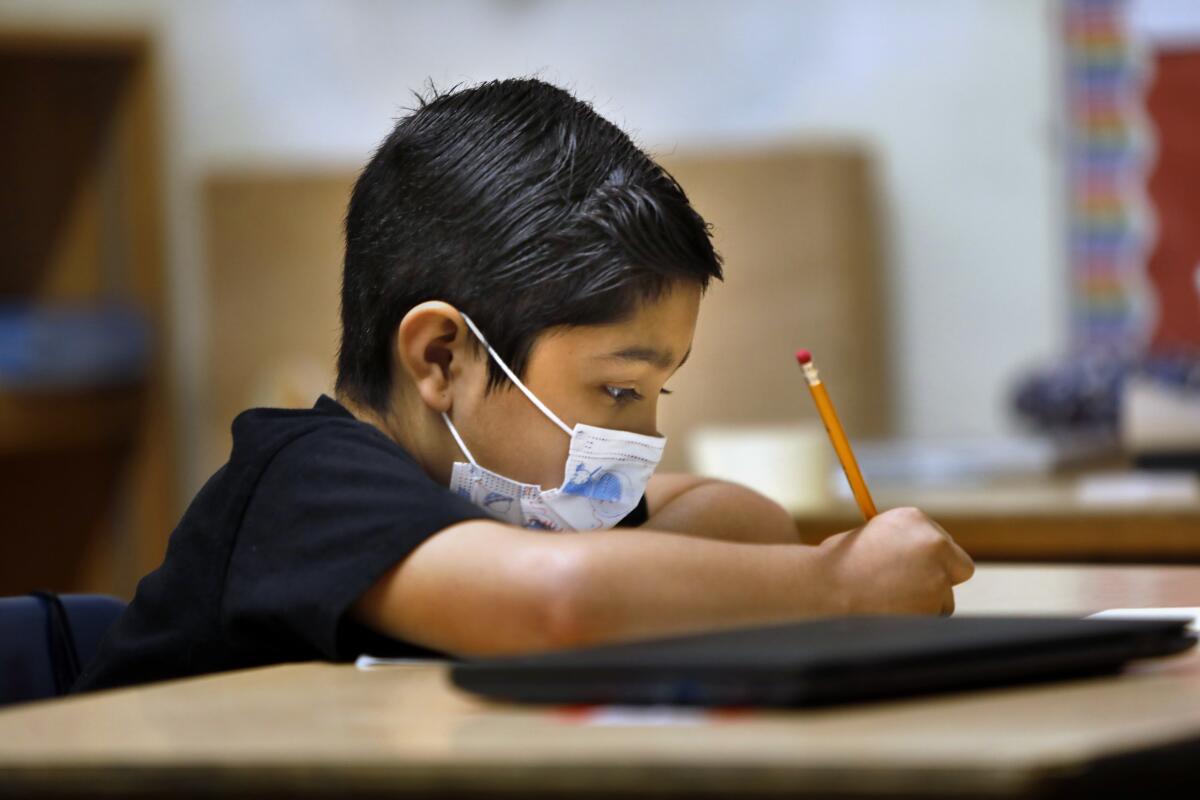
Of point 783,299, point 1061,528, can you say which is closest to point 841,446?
point 1061,528

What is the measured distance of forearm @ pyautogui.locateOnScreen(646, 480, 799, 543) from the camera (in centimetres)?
120

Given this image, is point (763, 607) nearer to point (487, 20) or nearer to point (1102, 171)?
point (1102, 171)

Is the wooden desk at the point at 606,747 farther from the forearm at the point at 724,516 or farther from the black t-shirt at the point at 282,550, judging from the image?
the forearm at the point at 724,516

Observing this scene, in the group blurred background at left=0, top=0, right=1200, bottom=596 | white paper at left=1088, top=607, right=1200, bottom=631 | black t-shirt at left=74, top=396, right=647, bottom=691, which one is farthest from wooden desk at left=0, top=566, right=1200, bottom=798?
blurred background at left=0, top=0, right=1200, bottom=596

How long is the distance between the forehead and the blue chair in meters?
0.36

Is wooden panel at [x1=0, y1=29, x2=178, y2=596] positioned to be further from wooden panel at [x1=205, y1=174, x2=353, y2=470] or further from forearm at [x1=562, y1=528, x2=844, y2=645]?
forearm at [x1=562, y1=528, x2=844, y2=645]

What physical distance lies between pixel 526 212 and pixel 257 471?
0.24 m

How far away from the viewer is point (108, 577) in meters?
3.90

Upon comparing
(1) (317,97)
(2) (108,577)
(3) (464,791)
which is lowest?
(2) (108,577)

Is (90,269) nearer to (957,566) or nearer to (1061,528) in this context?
(1061,528)

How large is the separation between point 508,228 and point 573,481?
0.55ft

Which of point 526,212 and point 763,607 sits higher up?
point 526,212

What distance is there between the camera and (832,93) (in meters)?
3.58

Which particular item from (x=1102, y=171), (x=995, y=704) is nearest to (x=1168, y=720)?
(x=995, y=704)
